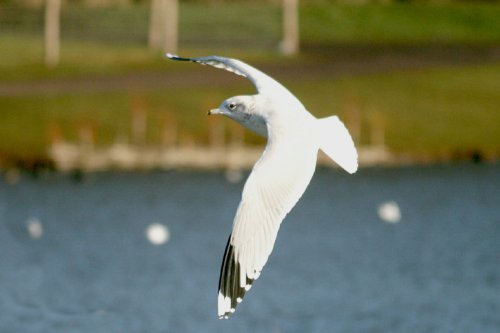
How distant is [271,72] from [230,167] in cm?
829

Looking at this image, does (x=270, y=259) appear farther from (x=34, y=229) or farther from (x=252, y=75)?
(x=252, y=75)

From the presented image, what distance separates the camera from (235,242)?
1249 cm

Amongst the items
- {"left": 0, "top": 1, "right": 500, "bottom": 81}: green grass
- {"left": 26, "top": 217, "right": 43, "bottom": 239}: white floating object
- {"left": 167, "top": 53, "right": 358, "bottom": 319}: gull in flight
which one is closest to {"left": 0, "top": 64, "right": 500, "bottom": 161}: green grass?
{"left": 0, "top": 1, "right": 500, "bottom": 81}: green grass

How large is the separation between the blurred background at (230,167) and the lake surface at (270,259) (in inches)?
2.7

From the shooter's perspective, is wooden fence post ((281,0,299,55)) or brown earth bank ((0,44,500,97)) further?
wooden fence post ((281,0,299,55))

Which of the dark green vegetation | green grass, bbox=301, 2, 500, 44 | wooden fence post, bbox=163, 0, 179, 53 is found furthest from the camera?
green grass, bbox=301, 2, 500, 44

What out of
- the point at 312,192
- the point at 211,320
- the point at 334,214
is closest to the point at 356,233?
the point at 334,214

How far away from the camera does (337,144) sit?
14.4 meters

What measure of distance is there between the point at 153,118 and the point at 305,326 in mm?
20743

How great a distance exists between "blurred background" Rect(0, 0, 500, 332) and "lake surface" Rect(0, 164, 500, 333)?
0.07 m

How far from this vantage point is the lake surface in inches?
841

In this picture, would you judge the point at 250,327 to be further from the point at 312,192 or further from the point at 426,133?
the point at 426,133

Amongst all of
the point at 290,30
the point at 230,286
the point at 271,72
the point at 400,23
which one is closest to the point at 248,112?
the point at 230,286

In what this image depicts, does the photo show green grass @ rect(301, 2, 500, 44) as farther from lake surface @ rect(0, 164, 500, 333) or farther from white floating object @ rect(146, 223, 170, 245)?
white floating object @ rect(146, 223, 170, 245)
